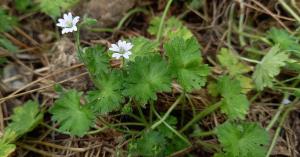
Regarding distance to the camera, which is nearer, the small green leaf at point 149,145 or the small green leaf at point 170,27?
the small green leaf at point 149,145

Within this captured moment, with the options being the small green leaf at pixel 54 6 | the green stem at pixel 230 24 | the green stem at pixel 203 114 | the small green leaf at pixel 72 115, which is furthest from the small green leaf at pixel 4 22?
the green stem at pixel 230 24

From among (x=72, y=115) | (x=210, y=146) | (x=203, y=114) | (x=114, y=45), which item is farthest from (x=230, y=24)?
(x=72, y=115)

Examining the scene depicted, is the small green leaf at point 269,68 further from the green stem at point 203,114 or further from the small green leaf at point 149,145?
the small green leaf at point 149,145

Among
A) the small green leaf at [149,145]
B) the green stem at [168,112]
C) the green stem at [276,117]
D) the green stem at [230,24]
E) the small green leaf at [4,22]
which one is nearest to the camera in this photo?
the small green leaf at [149,145]

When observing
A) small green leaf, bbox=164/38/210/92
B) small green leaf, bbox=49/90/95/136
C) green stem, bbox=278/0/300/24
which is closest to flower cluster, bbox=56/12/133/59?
small green leaf, bbox=164/38/210/92

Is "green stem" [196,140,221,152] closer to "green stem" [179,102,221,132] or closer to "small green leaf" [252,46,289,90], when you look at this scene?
"green stem" [179,102,221,132]

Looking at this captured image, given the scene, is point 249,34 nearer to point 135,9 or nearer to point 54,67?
point 135,9
